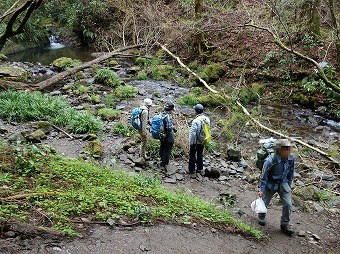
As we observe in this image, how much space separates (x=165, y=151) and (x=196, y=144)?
803mm

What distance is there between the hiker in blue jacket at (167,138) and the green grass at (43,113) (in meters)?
2.73

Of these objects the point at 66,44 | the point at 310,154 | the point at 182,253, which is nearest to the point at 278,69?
the point at 310,154

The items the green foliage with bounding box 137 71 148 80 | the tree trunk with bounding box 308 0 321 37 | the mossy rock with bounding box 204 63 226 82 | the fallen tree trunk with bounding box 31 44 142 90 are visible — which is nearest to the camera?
the fallen tree trunk with bounding box 31 44 142 90

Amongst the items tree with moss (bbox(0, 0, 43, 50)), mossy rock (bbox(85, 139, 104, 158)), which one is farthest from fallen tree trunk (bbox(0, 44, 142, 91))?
mossy rock (bbox(85, 139, 104, 158))

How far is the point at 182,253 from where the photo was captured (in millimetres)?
4582

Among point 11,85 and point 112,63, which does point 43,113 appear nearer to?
point 11,85

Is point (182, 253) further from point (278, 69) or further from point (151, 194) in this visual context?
point (278, 69)

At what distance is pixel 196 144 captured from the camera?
26.1 ft

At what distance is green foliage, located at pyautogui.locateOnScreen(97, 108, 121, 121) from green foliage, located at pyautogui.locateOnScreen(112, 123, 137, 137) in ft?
3.07

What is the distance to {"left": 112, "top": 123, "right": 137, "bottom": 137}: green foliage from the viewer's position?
9.86 m

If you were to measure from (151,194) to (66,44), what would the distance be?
22.9 m

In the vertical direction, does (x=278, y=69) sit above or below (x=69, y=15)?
below

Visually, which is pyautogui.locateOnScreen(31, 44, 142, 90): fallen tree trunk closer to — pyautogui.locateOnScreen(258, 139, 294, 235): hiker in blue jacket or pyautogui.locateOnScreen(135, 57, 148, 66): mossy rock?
pyautogui.locateOnScreen(135, 57, 148, 66): mossy rock

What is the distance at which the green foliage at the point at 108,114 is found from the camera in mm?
10977
